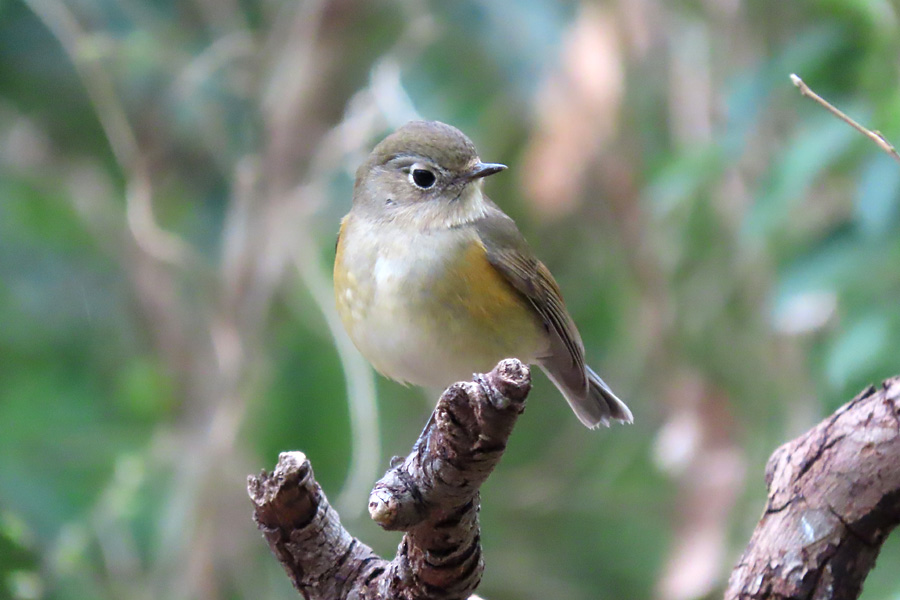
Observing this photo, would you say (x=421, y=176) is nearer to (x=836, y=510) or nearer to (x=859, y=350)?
(x=859, y=350)

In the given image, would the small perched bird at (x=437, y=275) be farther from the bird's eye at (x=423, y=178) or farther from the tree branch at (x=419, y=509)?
the tree branch at (x=419, y=509)

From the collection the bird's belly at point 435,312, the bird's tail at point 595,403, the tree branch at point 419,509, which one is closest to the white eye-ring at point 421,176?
the bird's belly at point 435,312

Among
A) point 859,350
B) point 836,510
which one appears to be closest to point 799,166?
point 859,350

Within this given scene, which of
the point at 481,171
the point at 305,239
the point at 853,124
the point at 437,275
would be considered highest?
the point at 305,239

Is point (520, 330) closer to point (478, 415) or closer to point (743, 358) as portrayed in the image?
point (478, 415)

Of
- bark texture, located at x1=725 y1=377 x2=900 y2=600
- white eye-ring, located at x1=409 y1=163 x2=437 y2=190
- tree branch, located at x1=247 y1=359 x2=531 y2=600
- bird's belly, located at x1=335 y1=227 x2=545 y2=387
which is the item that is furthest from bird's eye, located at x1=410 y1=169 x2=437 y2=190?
bark texture, located at x1=725 y1=377 x2=900 y2=600

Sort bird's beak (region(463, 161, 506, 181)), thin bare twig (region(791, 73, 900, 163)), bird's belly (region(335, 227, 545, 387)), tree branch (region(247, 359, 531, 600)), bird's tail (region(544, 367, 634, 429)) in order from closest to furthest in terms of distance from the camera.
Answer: tree branch (region(247, 359, 531, 600)) < thin bare twig (region(791, 73, 900, 163)) < bird's belly (region(335, 227, 545, 387)) < bird's beak (region(463, 161, 506, 181)) < bird's tail (region(544, 367, 634, 429))

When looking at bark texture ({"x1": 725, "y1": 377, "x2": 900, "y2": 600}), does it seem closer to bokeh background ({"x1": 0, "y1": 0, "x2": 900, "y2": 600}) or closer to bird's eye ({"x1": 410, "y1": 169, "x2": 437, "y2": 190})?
bird's eye ({"x1": 410, "y1": 169, "x2": 437, "y2": 190})
